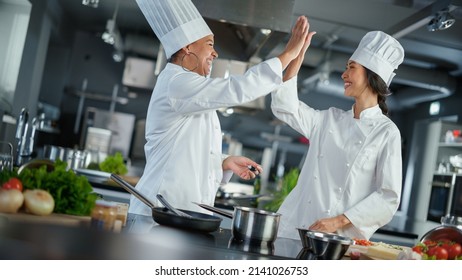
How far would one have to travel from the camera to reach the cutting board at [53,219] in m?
1.06

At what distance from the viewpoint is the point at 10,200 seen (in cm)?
107

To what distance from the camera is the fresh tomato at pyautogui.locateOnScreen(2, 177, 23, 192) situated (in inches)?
43.0

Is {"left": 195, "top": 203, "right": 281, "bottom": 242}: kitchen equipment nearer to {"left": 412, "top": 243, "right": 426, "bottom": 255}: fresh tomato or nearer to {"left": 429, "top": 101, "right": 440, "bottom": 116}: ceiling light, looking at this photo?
{"left": 412, "top": 243, "right": 426, "bottom": 255}: fresh tomato

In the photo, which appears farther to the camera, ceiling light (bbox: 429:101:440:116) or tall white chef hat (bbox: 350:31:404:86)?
ceiling light (bbox: 429:101:440:116)

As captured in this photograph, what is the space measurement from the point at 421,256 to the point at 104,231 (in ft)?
2.45

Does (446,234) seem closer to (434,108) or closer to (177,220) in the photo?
(177,220)

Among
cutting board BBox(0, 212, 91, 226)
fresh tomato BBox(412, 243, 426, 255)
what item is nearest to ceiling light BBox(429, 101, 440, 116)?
fresh tomato BBox(412, 243, 426, 255)

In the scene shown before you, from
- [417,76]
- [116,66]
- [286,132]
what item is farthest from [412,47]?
[116,66]

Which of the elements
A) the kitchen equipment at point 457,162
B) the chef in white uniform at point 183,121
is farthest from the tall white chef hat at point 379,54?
the kitchen equipment at point 457,162

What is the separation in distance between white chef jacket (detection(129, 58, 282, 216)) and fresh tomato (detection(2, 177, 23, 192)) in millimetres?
446

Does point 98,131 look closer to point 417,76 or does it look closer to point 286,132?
point 286,132

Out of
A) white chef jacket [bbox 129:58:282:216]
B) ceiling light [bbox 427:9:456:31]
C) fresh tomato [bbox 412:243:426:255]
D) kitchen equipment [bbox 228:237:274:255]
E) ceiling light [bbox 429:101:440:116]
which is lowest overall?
kitchen equipment [bbox 228:237:274:255]

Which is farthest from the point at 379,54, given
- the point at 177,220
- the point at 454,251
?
the point at 177,220

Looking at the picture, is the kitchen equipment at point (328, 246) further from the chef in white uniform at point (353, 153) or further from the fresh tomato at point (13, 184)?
the fresh tomato at point (13, 184)
